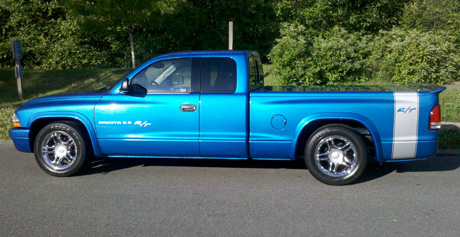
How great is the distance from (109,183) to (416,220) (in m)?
3.80

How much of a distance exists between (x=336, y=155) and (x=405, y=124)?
93 cm

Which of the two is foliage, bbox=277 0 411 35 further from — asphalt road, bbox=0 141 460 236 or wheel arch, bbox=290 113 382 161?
wheel arch, bbox=290 113 382 161

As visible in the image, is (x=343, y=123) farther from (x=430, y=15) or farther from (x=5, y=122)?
(x=430, y=15)

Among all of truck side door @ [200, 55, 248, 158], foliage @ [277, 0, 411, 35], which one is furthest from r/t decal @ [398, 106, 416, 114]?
foliage @ [277, 0, 411, 35]

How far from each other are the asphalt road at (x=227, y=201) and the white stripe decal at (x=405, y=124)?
1.61 feet

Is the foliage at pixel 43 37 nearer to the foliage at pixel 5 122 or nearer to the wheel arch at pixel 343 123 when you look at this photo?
the foliage at pixel 5 122

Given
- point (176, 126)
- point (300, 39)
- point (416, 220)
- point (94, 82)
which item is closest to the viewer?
point (416, 220)

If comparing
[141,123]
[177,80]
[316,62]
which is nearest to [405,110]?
[177,80]

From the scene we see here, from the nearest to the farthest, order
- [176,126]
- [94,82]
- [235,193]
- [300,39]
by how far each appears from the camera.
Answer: [235,193] → [176,126] → [300,39] → [94,82]

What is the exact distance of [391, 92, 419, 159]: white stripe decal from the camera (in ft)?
19.0

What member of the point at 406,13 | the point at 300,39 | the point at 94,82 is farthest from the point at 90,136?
the point at 406,13

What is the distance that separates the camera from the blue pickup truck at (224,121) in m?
5.88

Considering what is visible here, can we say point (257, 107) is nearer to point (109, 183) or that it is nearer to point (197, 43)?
point (109, 183)

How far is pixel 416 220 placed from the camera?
15.9 ft
